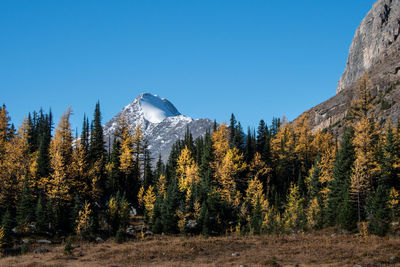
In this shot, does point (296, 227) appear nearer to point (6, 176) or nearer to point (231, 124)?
point (231, 124)

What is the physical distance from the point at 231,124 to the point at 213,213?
29879 millimetres

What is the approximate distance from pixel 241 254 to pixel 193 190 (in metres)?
25.6

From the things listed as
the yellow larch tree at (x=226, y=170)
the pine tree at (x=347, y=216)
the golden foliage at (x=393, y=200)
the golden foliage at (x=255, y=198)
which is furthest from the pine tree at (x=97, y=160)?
the golden foliage at (x=393, y=200)

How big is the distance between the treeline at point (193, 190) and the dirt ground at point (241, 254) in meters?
6.22

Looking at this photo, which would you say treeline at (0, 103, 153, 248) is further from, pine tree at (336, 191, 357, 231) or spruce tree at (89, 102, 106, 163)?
pine tree at (336, 191, 357, 231)

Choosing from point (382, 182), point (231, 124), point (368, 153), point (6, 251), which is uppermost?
point (231, 124)

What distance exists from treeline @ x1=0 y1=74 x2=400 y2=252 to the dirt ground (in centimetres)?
622

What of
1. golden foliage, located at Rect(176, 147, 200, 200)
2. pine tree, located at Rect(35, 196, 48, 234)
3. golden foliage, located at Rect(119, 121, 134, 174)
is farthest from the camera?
golden foliage, located at Rect(119, 121, 134, 174)

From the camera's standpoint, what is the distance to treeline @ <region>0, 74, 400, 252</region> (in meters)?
51.9

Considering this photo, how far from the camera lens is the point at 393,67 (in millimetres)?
156125

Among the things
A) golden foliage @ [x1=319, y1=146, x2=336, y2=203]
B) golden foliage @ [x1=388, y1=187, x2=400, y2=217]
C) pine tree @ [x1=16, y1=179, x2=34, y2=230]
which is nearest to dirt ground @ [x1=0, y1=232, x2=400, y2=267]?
golden foliage @ [x1=388, y1=187, x2=400, y2=217]

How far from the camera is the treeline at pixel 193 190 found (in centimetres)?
5188

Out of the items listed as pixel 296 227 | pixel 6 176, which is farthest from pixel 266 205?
pixel 6 176

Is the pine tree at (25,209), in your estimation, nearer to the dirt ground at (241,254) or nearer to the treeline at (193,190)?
the treeline at (193,190)
